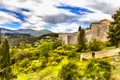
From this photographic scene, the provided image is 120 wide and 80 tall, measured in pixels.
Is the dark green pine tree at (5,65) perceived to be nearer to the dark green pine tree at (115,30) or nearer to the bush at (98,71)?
the bush at (98,71)

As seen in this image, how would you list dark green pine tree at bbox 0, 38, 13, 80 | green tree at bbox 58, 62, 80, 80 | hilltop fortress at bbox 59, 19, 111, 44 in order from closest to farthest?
1. green tree at bbox 58, 62, 80, 80
2. dark green pine tree at bbox 0, 38, 13, 80
3. hilltop fortress at bbox 59, 19, 111, 44

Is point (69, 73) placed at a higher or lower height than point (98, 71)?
lower

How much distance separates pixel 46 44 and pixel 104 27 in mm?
10907

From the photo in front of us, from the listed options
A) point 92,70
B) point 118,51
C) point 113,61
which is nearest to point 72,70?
point 92,70

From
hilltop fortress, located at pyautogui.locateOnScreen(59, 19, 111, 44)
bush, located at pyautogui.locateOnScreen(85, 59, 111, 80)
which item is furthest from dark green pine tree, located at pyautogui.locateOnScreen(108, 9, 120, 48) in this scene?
bush, located at pyautogui.locateOnScreen(85, 59, 111, 80)

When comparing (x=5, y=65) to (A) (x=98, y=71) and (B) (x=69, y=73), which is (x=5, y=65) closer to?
(B) (x=69, y=73)

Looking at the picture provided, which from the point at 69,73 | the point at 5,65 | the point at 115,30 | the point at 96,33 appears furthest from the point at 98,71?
the point at 96,33

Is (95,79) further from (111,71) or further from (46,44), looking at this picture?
(46,44)

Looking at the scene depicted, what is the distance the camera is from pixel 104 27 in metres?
57.8

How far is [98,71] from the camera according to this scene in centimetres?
2856

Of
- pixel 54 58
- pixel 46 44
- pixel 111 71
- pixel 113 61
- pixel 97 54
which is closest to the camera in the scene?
pixel 111 71

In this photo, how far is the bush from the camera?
28.3 m

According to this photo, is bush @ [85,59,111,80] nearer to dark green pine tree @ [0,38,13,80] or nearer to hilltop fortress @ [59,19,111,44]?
dark green pine tree @ [0,38,13,80]

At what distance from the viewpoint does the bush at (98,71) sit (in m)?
28.3
